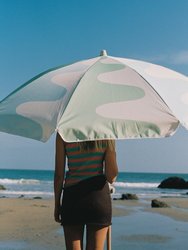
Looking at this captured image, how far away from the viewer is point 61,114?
3.59 meters

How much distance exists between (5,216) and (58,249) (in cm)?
523

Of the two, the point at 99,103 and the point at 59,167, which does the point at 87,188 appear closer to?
the point at 59,167

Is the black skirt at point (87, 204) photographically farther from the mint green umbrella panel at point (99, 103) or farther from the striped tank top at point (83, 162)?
the mint green umbrella panel at point (99, 103)

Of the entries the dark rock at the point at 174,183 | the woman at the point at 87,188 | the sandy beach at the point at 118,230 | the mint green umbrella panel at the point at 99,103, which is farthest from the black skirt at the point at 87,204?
the dark rock at the point at 174,183

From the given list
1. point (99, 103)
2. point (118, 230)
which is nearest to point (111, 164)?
point (99, 103)

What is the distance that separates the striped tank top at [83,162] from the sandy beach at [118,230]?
5.18 meters

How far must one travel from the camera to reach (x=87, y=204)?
373 cm

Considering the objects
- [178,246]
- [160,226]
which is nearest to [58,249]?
[178,246]

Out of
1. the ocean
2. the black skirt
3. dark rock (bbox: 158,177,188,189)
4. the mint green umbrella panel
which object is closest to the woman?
the black skirt

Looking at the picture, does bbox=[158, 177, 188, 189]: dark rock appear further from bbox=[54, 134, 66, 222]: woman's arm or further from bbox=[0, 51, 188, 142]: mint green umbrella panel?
bbox=[54, 134, 66, 222]: woman's arm

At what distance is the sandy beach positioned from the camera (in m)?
8.95

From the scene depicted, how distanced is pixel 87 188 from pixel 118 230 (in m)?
7.26

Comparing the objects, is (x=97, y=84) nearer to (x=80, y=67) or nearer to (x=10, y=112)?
(x=80, y=67)

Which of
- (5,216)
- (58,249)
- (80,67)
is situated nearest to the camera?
(80,67)
